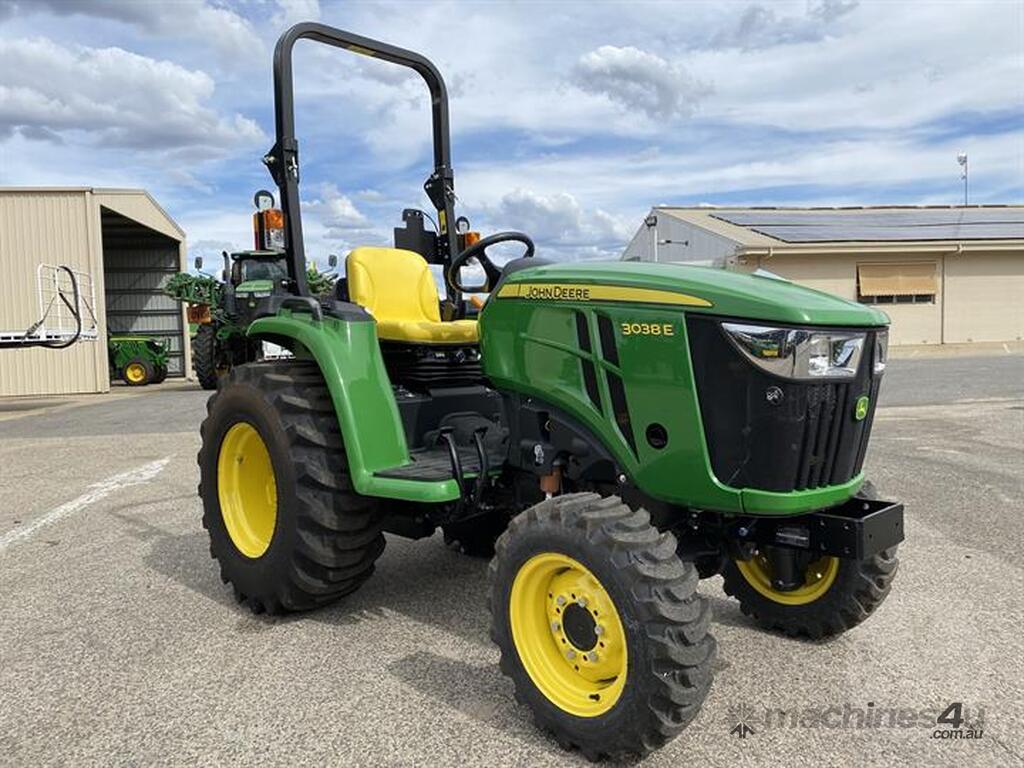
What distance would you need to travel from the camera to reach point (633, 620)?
235 cm

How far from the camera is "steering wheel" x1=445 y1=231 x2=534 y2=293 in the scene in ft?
11.5

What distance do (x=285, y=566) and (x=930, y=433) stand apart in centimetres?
755

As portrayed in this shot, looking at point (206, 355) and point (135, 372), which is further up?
point (206, 355)

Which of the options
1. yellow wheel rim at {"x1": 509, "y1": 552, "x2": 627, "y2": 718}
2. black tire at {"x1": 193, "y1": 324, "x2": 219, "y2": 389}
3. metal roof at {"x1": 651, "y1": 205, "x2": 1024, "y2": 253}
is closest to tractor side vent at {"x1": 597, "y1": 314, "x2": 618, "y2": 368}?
yellow wheel rim at {"x1": 509, "y1": 552, "x2": 627, "y2": 718}

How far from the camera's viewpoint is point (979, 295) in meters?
25.9

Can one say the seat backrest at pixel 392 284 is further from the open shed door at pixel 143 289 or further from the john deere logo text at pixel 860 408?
the open shed door at pixel 143 289

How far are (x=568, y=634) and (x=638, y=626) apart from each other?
13.6 inches

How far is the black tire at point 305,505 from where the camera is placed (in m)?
3.39

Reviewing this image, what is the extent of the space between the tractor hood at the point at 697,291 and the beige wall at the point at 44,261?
17.6 meters

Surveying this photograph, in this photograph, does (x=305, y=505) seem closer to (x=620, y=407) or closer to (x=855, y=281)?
(x=620, y=407)

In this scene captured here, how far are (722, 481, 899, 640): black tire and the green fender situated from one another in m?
1.43

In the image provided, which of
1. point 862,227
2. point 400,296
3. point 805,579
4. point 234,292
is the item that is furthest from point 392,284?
point 862,227

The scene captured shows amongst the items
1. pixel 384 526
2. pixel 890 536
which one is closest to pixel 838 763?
pixel 890 536

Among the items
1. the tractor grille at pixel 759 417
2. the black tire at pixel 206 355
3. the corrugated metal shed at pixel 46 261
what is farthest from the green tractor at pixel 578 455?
the corrugated metal shed at pixel 46 261
